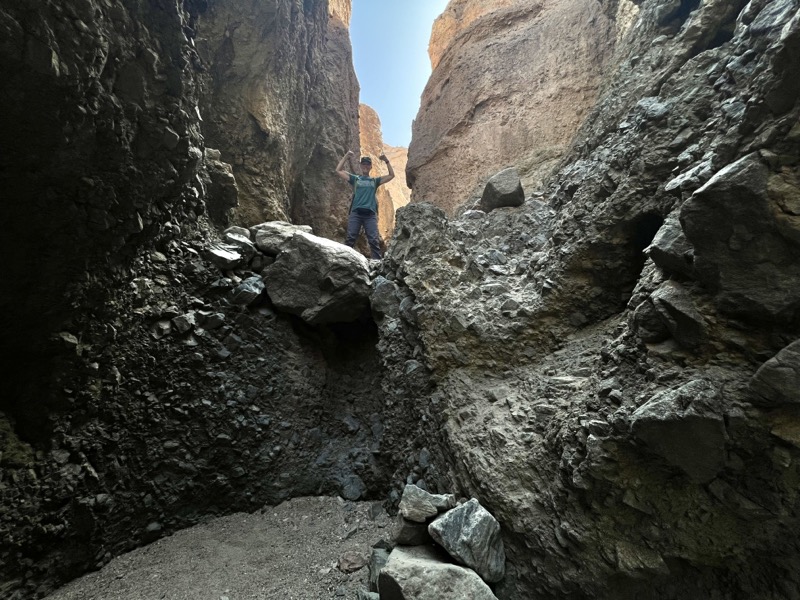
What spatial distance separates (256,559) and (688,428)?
3.11 meters

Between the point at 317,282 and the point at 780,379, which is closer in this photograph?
the point at 780,379

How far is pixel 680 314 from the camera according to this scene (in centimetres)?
185

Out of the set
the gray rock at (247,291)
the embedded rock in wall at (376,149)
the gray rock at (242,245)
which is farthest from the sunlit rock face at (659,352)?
the embedded rock in wall at (376,149)

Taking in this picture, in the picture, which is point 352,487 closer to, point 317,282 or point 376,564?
point 376,564

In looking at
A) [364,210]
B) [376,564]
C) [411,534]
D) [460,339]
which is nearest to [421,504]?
[411,534]

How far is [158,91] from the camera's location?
Answer: 2850mm

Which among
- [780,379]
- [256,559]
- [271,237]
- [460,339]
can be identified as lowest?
[256,559]

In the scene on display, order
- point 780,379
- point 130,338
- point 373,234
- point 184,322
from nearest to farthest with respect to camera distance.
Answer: point 780,379 < point 130,338 < point 184,322 < point 373,234

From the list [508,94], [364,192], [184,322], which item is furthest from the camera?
[508,94]

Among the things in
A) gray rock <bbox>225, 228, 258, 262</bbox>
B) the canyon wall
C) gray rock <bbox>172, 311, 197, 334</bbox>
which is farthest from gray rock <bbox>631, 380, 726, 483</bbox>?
gray rock <bbox>225, 228, 258, 262</bbox>

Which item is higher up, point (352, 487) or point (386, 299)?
point (386, 299)

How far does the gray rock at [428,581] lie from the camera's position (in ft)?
6.91

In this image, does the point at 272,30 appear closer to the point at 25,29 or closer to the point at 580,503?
the point at 25,29

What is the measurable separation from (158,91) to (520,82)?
6137mm
